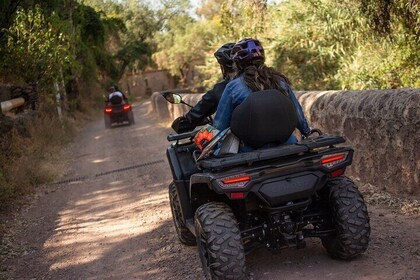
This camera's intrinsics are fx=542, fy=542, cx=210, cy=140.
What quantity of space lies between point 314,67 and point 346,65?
198 centimetres

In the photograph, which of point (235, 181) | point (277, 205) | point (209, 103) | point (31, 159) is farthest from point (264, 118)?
point (31, 159)

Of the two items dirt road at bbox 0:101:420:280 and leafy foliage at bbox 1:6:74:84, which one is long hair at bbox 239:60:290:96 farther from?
leafy foliage at bbox 1:6:74:84

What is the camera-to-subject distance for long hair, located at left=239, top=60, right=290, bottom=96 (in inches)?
167

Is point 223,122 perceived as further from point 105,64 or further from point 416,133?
point 105,64

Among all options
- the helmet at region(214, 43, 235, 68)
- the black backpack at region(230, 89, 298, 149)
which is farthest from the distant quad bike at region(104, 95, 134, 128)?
the black backpack at region(230, 89, 298, 149)

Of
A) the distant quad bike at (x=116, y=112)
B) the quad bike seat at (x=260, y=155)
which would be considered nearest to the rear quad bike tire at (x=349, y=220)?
the quad bike seat at (x=260, y=155)

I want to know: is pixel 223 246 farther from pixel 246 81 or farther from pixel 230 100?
pixel 246 81

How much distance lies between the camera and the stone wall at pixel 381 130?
5.40m

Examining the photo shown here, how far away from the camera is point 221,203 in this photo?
13.6 feet

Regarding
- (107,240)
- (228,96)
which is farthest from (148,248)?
(228,96)

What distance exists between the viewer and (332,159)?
4.04 metres

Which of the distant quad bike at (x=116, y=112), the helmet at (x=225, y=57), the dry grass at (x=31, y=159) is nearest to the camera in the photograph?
the helmet at (x=225, y=57)

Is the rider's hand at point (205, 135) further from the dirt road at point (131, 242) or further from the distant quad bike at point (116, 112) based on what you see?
the distant quad bike at point (116, 112)

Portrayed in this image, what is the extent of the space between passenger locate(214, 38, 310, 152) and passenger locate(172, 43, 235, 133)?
36cm
